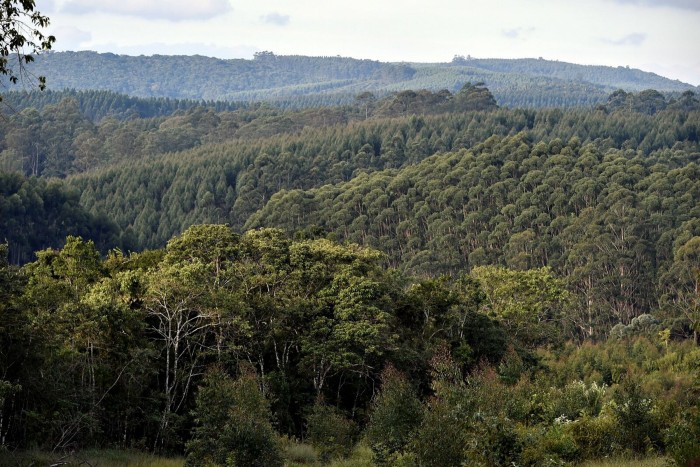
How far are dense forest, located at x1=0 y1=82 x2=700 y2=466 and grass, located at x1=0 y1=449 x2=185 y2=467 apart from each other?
2.95 ft

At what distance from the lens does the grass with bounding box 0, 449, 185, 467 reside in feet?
68.2

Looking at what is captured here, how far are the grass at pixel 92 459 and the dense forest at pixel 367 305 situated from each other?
900 mm

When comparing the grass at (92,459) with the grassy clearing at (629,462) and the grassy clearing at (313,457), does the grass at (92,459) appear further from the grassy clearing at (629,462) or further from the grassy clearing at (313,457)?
the grassy clearing at (629,462)

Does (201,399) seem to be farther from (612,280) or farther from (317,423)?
(612,280)

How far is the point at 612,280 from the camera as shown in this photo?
80000mm

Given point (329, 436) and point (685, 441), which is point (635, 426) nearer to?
point (685, 441)

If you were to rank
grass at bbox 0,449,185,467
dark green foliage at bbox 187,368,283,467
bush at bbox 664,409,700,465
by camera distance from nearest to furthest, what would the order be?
1. bush at bbox 664,409,700,465
2. dark green foliage at bbox 187,368,283,467
3. grass at bbox 0,449,185,467

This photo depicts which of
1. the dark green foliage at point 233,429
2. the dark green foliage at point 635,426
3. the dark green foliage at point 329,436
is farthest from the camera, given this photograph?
the dark green foliage at point 329,436

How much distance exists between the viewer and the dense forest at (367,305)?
2223cm

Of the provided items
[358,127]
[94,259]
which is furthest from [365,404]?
[358,127]

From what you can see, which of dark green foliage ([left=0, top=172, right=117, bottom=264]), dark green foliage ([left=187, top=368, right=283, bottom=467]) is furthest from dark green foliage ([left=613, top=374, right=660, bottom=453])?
dark green foliage ([left=0, top=172, right=117, bottom=264])

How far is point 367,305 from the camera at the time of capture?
35031 mm

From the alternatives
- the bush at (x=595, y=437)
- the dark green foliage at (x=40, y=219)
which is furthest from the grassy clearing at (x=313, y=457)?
the dark green foliage at (x=40, y=219)

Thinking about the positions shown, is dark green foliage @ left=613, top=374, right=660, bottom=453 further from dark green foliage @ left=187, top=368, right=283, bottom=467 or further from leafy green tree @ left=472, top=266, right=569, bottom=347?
leafy green tree @ left=472, top=266, right=569, bottom=347
